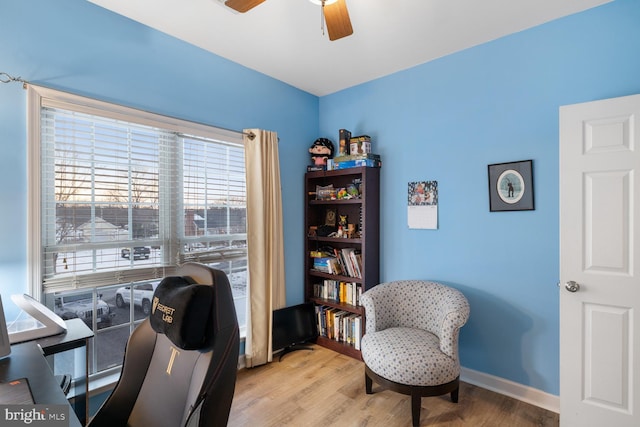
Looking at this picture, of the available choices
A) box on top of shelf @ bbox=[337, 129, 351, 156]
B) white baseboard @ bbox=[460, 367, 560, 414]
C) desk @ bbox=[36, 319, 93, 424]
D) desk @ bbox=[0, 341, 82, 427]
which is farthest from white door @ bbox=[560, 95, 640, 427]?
desk @ bbox=[36, 319, 93, 424]

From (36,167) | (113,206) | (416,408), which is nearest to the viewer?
(36,167)

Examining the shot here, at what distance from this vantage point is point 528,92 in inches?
86.7

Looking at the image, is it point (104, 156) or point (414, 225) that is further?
point (414, 225)

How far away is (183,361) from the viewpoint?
107 cm

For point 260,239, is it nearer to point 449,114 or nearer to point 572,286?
point 449,114

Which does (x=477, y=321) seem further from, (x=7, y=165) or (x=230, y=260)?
(x=7, y=165)

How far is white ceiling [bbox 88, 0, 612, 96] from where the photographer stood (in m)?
1.95

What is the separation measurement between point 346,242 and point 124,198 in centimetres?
188

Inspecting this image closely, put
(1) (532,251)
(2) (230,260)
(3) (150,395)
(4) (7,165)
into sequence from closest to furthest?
(3) (150,395) → (4) (7,165) → (1) (532,251) → (2) (230,260)

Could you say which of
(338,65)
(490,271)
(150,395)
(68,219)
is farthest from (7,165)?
(490,271)

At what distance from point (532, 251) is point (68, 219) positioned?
3.00m

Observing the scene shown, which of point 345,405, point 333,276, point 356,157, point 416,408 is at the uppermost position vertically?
point 356,157

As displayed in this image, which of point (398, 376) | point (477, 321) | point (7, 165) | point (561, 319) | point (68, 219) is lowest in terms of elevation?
point (398, 376)

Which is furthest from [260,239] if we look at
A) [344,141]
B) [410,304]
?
[410,304]
